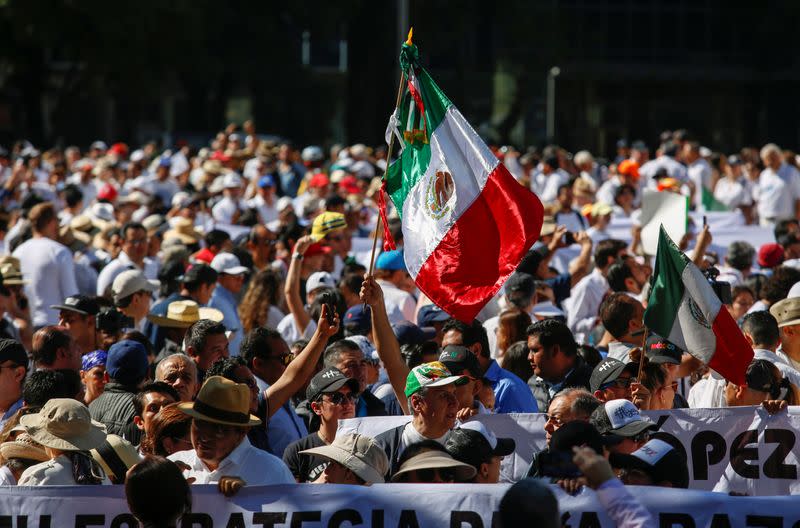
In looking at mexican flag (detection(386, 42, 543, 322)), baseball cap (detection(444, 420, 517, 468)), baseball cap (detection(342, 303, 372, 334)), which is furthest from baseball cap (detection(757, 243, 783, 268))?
baseball cap (detection(444, 420, 517, 468))

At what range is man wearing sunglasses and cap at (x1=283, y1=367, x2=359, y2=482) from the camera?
6703mm

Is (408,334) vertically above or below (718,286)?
below

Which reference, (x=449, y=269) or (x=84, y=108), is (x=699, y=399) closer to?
(x=449, y=269)

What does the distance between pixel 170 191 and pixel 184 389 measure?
16.0 metres

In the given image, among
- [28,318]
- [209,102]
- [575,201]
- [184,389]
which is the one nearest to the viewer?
[184,389]

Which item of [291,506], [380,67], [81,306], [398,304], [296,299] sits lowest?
[380,67]

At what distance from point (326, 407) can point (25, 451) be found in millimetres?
1441

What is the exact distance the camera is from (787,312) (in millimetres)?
8516

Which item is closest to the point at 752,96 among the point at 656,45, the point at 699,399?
the point at 656,45

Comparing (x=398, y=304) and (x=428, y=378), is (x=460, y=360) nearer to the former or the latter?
(x=428, y=378)

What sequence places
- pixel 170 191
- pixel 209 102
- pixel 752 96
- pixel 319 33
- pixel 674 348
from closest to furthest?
pixel 674 348 → pixel 170 191 → pixel 319 33 → pixel 209 102 → pixel 752 96

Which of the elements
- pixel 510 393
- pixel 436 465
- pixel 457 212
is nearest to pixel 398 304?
pixel 510 393

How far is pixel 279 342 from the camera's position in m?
7.93

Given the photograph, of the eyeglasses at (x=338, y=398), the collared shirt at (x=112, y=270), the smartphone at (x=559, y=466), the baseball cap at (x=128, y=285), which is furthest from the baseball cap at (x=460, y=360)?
the collared shirt at (x=112, y=270)
